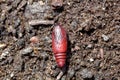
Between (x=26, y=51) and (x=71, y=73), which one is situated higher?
(x=26, y=51)

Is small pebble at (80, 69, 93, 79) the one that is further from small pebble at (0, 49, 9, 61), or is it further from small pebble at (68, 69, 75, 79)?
small pebble at (0, 49, 9, 61)

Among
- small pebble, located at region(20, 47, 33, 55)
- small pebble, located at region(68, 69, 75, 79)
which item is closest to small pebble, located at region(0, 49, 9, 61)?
small pebble, located at region(20, 47, 33, 55)

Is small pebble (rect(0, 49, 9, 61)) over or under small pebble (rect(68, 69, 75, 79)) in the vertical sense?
over

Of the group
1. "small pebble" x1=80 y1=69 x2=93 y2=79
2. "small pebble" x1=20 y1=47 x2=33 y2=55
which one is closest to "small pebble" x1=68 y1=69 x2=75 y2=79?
"small pebble" x1=80 y1=69 x2=93 y2=79

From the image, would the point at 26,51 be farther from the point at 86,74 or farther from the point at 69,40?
the point at 86,74

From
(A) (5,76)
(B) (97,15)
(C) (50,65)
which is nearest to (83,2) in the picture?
(B) (97,15)

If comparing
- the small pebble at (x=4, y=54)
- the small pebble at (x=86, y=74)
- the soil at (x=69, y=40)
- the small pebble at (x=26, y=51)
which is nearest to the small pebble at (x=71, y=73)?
the soil at (x=69, y=40)

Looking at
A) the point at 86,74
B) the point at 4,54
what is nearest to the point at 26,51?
the point at 4,54

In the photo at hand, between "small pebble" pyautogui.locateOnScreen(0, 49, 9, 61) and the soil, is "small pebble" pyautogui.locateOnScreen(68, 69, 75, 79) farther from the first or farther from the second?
"small pebble" pyautogui.locateOnScreen(0, 49, 9, 61)

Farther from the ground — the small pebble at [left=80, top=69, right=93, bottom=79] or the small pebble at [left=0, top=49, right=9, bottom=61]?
the small pebble at [left=0, top=49, right=9, bottom=61]
